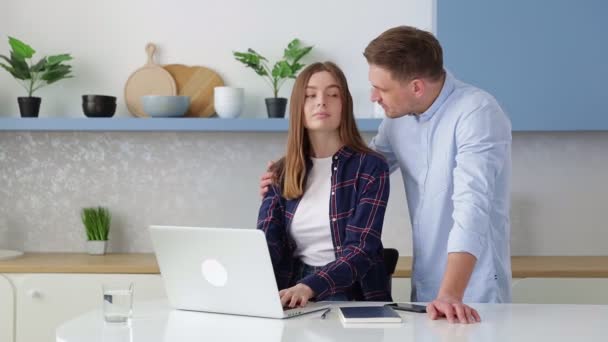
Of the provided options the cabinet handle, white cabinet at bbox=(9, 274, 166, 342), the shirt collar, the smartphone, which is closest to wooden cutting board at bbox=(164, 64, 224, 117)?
white cabinet at bbox=(9, 274, 166, 342)

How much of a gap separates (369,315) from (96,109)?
7.33ft

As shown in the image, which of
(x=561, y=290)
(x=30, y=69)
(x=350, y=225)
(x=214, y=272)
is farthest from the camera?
(x=30, y=69)

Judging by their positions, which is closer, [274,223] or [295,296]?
[295,296]

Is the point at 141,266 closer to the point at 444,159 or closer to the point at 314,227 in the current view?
the point at 314,227

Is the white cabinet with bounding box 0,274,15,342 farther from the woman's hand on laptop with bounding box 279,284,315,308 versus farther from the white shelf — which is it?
the woman's hand on laptop with bounding box 279,284,315,308

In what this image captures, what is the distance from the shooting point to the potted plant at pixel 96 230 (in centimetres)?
400

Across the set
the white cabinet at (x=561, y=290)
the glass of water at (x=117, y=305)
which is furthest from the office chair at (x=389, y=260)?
the white cabinet at (x=561, y=290)

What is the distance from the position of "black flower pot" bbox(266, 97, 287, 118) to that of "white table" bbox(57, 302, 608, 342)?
1840 mm

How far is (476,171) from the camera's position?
2.30 m

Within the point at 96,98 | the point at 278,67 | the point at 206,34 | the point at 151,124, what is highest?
the point at 206,34

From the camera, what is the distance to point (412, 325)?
6.40 ft

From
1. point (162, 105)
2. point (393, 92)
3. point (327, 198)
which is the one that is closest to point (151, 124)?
point (162, 105)

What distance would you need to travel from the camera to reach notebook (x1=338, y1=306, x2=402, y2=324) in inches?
77.5

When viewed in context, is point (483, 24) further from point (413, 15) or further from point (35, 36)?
point (35, 36)
